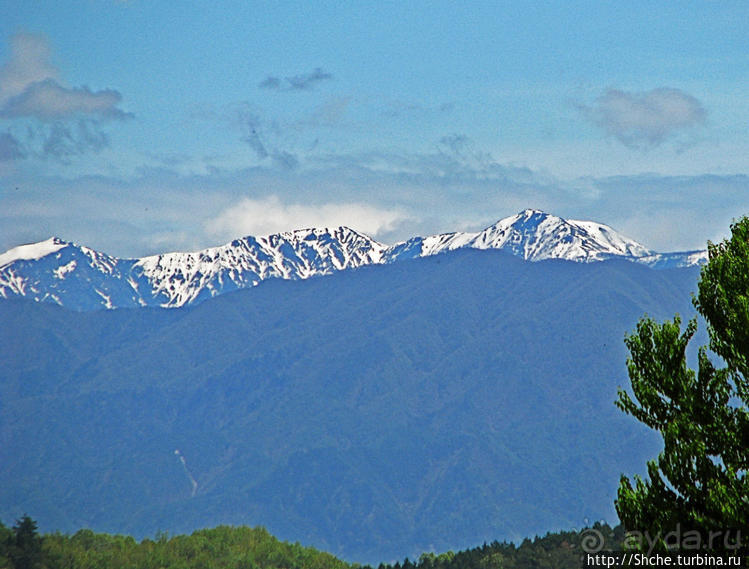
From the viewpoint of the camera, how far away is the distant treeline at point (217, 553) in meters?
142

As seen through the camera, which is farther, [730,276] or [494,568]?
[494,568]

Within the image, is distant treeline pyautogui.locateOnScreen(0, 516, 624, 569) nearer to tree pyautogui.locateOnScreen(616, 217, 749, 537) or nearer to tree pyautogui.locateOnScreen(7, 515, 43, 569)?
tree pyautogui.locateOnScreen(7, 515, 43, 569)

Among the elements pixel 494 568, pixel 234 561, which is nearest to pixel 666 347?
pixel 494 568

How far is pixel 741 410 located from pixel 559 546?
115m

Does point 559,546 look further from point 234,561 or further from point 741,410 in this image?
point 741,410

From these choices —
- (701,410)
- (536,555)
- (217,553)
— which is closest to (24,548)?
(217,553)

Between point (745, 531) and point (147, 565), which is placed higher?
point (147, 565)

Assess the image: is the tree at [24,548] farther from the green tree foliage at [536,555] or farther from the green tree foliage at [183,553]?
the green tree foliage at [536,555]

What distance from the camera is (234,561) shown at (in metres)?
186

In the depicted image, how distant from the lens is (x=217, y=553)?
18862 centimetres

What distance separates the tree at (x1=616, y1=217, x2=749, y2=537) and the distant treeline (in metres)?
88.2

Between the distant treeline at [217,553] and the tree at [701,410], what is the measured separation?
8821 centimetres

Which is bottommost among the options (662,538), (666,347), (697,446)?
(662,538)

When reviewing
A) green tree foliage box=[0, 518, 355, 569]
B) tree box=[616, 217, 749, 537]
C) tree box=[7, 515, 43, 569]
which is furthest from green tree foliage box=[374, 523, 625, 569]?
tree box=[616, 217, 749, 537]
